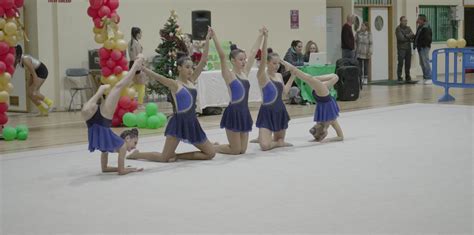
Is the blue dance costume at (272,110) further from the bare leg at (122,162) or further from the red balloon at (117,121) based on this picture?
the red balloon at (117,121)

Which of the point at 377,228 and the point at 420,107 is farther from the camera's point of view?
the point at 420,107

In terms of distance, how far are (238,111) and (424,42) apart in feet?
39.9

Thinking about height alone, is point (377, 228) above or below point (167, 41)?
below

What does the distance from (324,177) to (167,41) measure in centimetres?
618

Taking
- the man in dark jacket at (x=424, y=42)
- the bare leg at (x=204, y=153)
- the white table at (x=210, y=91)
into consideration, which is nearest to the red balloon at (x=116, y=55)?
the white table at (x=210, y=91)

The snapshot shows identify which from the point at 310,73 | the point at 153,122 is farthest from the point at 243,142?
the point at 310,73

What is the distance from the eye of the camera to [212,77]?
12859mm

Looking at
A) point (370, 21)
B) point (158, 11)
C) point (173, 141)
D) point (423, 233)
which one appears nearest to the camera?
point (423, 233)

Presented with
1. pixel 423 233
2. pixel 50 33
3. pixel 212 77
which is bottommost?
pixel 423 233

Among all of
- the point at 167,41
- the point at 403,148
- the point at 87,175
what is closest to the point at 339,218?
the point at 87,175

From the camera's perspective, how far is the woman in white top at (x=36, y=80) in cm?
1288

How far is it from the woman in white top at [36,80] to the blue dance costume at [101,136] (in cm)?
606

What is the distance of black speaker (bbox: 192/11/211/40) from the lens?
42.6 ft

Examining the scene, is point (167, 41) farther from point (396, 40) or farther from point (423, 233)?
point (396, 40)
